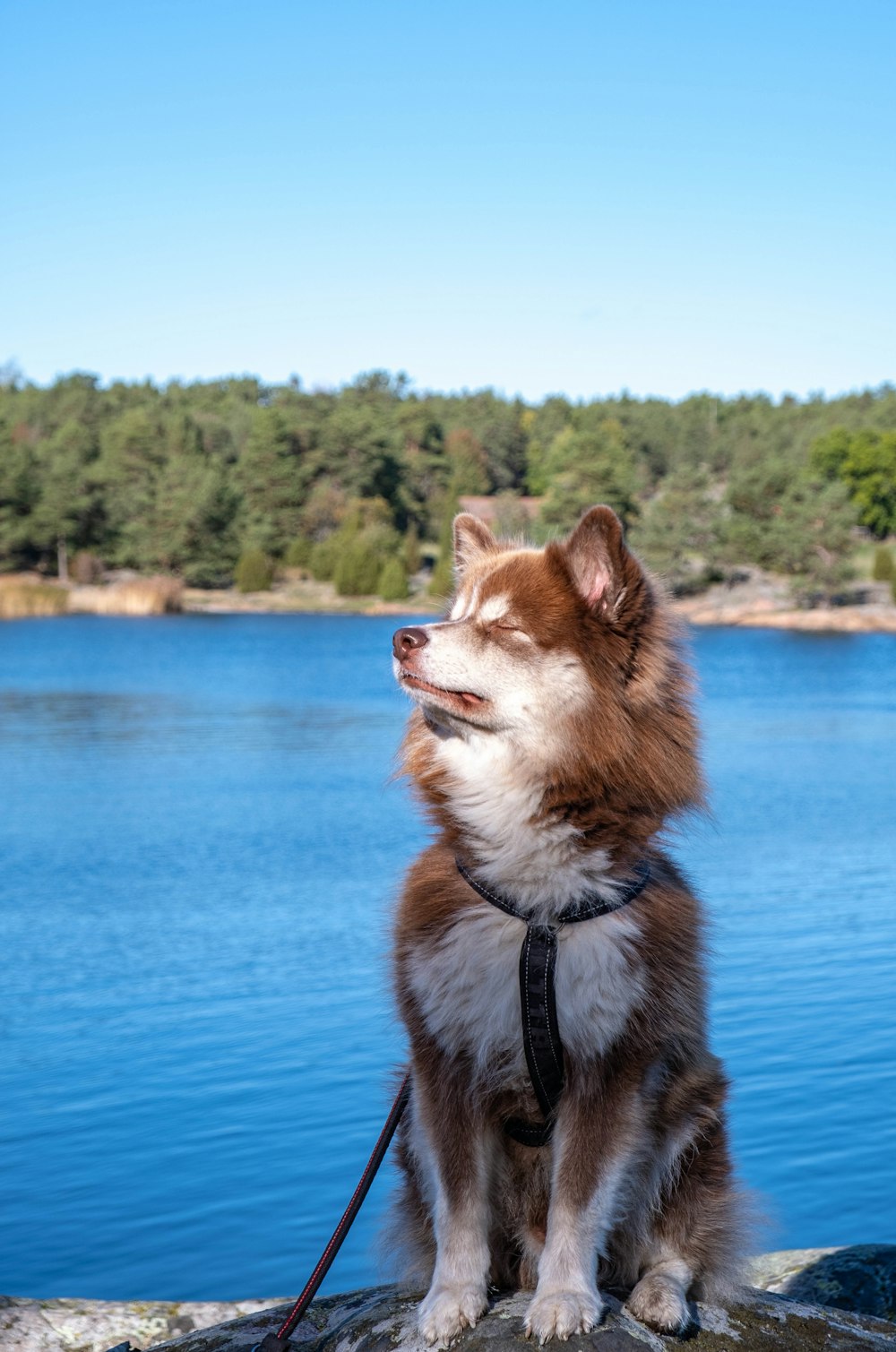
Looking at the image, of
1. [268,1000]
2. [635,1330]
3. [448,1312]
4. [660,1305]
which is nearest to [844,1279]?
[660,1305]

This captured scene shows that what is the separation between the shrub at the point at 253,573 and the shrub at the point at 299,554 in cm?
403

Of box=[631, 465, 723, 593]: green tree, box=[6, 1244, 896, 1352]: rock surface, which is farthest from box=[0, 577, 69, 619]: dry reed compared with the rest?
box=[6, 1244, 896, 1352]: rock surface

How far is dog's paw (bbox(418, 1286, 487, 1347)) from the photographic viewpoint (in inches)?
130

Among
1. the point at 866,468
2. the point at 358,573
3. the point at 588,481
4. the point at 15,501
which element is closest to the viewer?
the point at 358,573

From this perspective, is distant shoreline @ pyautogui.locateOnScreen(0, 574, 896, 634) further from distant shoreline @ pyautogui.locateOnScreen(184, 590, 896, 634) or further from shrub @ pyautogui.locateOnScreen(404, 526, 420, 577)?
shrub @ pyautogui.locateOnScreen(404, 526, 420, 577)

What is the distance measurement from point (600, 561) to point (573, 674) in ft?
1.11

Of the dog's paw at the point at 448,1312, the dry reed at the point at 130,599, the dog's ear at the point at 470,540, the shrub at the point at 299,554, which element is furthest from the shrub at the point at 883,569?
the dog's paw at the point at 448,1312

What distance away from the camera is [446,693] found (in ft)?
12.5

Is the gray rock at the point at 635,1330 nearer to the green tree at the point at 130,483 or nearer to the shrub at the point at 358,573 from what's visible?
the shrub at the point at 358,573

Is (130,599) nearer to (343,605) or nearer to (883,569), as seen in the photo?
(343,605)

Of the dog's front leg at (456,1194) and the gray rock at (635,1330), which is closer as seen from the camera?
the gray rock at (635,1330)

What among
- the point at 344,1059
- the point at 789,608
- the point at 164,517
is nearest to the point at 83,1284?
the point at 344,1059

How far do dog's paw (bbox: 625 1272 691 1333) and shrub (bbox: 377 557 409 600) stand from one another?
80.3m

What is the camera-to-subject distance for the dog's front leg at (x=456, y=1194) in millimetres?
3396
